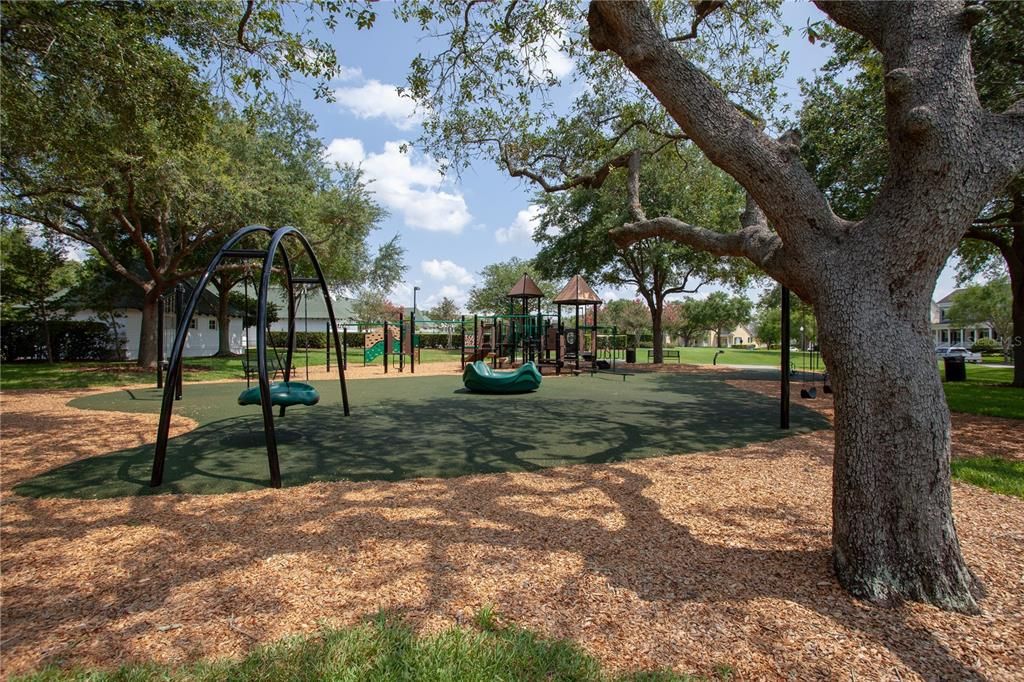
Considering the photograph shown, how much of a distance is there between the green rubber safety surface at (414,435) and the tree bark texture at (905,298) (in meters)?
3.34

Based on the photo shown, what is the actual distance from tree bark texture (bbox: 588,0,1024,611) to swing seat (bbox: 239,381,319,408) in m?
6.29

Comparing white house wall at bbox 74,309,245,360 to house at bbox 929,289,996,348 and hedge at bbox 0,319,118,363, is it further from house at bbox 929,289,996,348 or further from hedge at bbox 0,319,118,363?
house at bbox 929,289,996,348

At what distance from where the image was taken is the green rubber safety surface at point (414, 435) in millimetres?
5492

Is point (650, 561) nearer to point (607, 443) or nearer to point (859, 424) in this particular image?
point (859, 424)

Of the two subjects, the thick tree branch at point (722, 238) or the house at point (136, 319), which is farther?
the house at point (136, 319)

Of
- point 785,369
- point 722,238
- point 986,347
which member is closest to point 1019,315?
point 785,369

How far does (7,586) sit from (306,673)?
2292 mm

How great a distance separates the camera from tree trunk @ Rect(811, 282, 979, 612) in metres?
2.85

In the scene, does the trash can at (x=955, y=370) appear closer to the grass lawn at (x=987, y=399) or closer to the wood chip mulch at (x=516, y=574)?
the grass lawn at (x=987, y=399)

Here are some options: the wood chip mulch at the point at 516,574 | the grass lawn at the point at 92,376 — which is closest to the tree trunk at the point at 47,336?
the grass lawn at the point at 92,376

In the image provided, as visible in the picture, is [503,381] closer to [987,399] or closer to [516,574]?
[516,574]

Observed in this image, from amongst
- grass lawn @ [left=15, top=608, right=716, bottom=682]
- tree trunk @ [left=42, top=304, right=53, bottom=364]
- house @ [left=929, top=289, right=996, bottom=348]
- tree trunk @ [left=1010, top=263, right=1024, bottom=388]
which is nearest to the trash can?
tree trunk @ [left=1010, top=263, right=1024, bottom=388]

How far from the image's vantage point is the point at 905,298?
9.57 ft

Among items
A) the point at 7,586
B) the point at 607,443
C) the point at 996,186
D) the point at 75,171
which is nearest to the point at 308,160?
the point at 75,171
